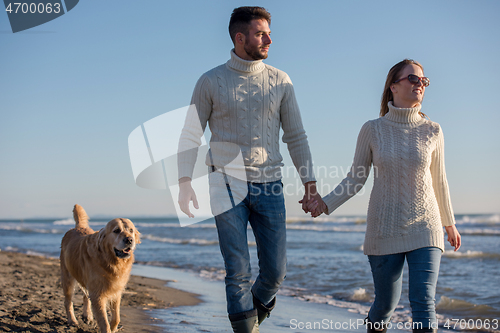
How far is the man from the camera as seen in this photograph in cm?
299

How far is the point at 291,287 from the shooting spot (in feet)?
24.7

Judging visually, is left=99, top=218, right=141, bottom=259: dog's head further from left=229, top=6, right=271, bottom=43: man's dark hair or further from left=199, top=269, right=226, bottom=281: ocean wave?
left=199, top=269, right=226, bottom=281: ocean wave

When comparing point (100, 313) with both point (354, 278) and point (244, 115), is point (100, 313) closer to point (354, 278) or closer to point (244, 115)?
point (244, 115)

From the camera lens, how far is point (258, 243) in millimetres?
3279

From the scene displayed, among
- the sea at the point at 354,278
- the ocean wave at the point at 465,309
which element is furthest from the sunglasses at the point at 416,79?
the ocean wave at the point at 465,309

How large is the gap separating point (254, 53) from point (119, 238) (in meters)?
2.10

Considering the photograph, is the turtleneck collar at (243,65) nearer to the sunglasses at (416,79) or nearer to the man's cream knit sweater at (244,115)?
the man's cream knit sweater at (244,115)

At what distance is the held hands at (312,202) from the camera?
3.23 meters

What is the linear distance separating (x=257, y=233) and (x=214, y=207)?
0.43 m

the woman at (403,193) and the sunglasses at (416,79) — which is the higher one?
the sunglasses at (416,79)

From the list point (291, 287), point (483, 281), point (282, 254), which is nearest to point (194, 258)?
point (291, 287)

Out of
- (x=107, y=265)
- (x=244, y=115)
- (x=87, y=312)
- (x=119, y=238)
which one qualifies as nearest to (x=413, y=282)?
(x=244, y=115)

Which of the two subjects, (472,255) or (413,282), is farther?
(472,255)

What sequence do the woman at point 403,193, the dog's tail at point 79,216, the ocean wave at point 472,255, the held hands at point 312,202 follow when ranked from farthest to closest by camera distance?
the ocean wave at point 472,255 < the dog's tail at point 79,216 < the held hands at point 312,202 < the woman at point 403,193
